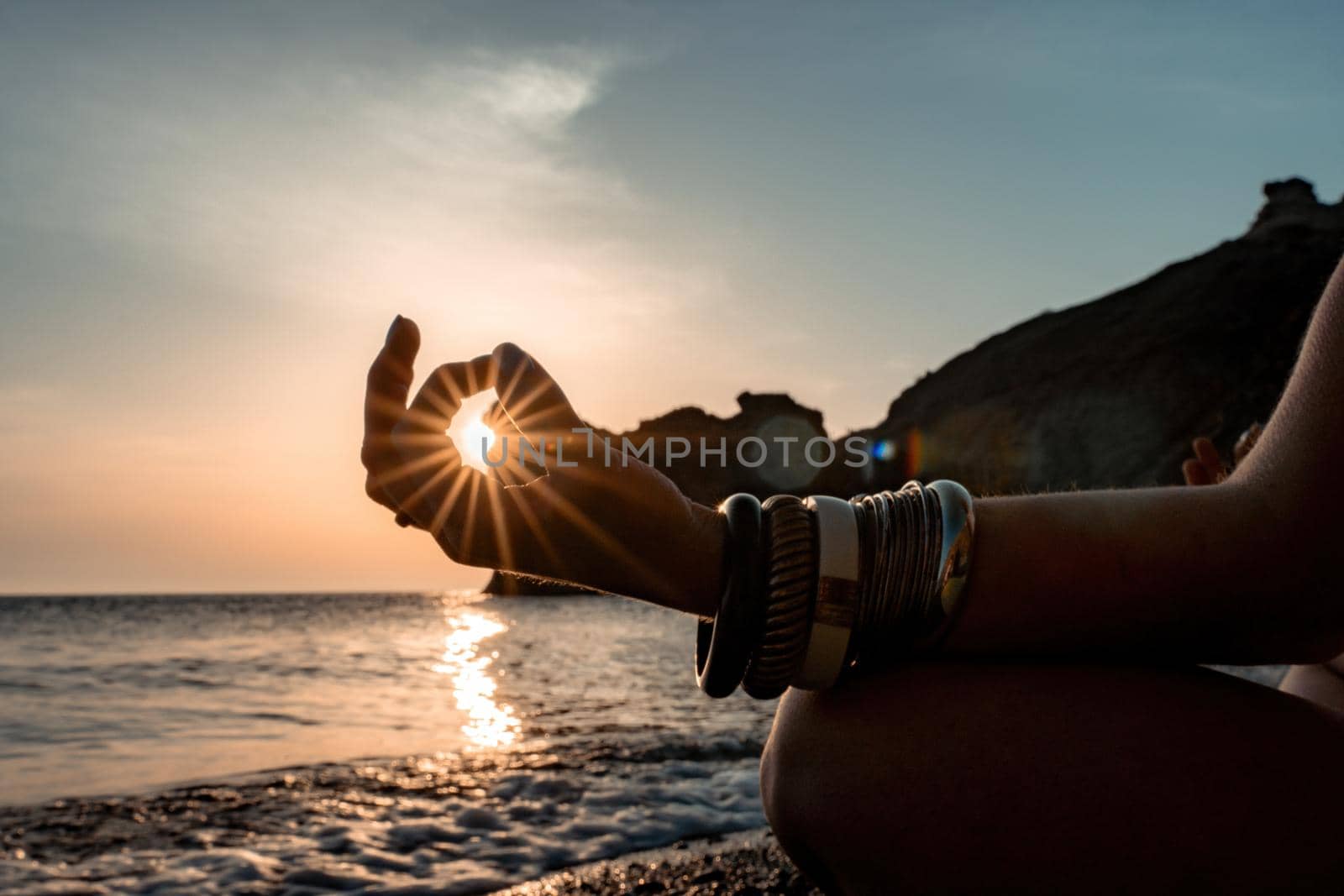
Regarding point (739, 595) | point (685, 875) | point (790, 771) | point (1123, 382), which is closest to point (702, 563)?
point (739, 595)

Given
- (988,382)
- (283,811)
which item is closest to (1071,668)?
(283,811)

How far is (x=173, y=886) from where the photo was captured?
132 inches

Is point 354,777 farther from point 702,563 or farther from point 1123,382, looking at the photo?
point 1123,382

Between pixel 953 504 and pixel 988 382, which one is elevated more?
pixel 988 382

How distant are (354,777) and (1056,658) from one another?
5.39m

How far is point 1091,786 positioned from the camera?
850 millimetres

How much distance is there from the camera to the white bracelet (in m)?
0.94

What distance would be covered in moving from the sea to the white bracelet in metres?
2.90

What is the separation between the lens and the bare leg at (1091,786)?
850 millimetres

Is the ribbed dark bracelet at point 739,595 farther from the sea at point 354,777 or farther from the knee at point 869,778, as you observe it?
the sea at point 354,777

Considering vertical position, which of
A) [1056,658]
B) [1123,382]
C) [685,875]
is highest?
[1123,382]

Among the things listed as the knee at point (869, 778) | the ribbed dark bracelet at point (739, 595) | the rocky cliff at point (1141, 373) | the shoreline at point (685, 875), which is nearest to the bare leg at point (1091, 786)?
the knee at point (869, 778)

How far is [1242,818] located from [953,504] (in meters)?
0.40

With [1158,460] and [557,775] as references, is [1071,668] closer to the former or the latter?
[557,775]
